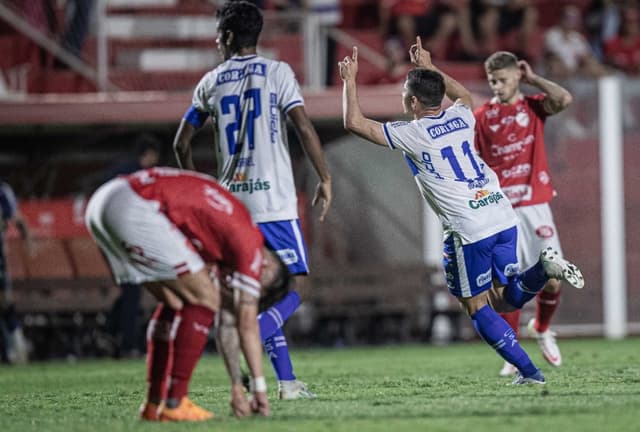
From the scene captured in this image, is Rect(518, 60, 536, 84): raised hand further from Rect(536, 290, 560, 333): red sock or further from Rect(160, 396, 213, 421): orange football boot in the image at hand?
Rect(160, 396, 213, 421): orange football boot

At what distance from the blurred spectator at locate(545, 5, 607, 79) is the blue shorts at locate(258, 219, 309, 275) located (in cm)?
1221

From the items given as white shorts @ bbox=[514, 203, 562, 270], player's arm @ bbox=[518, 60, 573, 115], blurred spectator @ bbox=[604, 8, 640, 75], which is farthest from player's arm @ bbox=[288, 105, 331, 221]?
blurred spectator @ bbox=[604, 8, 640, 75]

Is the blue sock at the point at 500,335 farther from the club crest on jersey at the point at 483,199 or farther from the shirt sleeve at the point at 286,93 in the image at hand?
the shirt sleeve at the point at 286,93

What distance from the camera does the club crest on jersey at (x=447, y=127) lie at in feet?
26.2

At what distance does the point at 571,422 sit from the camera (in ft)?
19.3

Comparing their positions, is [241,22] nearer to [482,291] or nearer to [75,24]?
[482,291]

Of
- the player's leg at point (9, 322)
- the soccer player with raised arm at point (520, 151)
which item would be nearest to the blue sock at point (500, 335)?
the soccer player with raised arm at point (520, 151)

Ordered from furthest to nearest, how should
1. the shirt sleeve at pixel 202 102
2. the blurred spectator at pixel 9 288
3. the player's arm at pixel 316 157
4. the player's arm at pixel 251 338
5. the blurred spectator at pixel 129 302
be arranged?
1. the blurred spectator at pixel 9 288
2. the blurred spectator at pixel 129 302
3. the shirt sleeve at pixel 202 102
4. the player's arm at pixel 316 157
5. the player's arm at pixel 251 338

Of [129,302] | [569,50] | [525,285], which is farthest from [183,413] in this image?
[569,50]

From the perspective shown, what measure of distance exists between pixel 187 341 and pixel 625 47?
1525 cm

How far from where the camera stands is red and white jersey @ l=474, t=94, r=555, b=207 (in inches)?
387

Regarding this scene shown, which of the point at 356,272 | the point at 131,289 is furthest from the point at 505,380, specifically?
the point at 356,272

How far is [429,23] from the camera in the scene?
19.8m

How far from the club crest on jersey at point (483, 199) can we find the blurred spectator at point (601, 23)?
1234 cm
